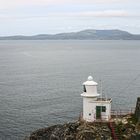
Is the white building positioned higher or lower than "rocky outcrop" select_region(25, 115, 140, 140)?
higher

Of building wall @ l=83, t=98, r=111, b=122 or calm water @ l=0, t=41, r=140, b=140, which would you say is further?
calm water @ l=0, t=41, r=140, b=140

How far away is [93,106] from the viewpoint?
36.8 metres

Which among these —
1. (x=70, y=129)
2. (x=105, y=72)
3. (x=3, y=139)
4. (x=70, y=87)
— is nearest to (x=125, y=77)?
(x=105, y=72)

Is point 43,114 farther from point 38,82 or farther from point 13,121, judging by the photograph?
point 38,82

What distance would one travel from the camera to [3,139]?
47969 mm

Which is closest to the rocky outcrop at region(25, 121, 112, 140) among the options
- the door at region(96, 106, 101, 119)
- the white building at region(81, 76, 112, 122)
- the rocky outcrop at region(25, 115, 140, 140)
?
the rocky outcrop at region(25, 115, 140, 140)

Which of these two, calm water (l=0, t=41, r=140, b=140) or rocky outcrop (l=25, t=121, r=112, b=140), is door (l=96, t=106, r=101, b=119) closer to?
rocky outcrop (l=25, t=121, r=112, b=140)

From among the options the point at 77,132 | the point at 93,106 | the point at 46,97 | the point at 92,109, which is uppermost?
the point at 93,106

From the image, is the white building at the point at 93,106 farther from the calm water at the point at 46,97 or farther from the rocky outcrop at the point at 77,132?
the calm water at the point at 46,97

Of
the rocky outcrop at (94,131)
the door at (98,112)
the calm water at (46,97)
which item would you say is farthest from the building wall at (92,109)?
the calm water at (46,97)

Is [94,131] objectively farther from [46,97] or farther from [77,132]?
[46,97]

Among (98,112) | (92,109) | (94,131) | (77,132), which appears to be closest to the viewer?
(94,131)

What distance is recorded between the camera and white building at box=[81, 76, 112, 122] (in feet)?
120

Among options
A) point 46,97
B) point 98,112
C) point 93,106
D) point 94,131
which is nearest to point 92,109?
point 93,106
